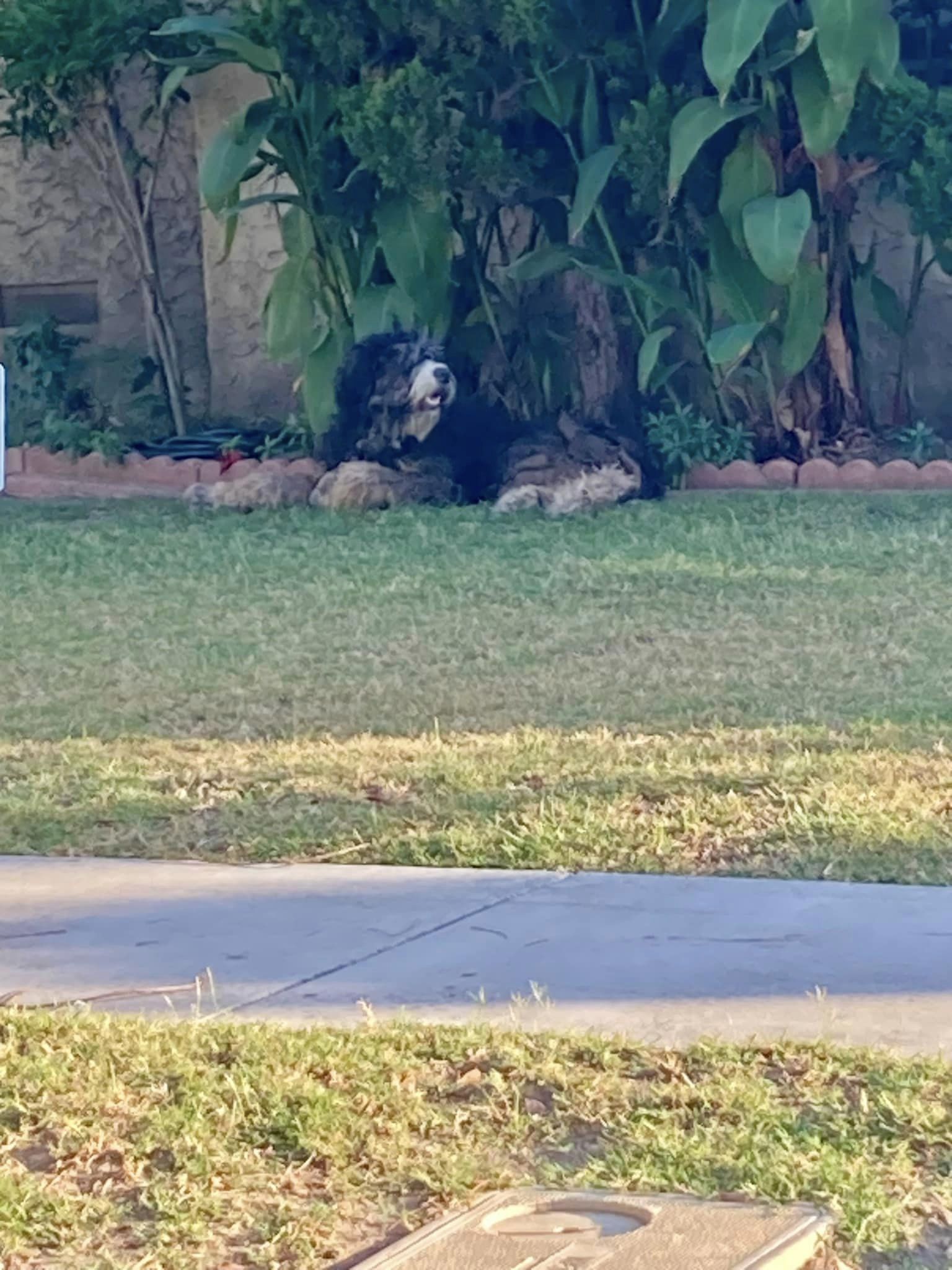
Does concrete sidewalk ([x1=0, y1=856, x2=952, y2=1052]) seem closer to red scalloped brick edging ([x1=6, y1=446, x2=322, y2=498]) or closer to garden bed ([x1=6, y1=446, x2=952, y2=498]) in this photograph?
garden bed ([x1=6, y1=446, x2=952, y2=498])

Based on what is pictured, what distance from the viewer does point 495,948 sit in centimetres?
466

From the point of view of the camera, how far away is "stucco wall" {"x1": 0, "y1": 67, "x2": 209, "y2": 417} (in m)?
16.0

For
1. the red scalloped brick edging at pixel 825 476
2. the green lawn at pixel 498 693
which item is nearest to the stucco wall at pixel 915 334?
the red scalloped brick edging at pixel 825 476

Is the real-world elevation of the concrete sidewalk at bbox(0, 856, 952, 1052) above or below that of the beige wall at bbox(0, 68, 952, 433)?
below

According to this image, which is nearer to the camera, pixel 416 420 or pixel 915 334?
pixel 416 420

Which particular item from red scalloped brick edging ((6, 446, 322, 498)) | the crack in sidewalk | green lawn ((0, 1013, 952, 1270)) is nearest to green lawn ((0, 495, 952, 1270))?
green lawn ((0, 1013, 952, 1270))

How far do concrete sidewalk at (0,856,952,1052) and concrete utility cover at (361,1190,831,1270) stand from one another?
75 cm

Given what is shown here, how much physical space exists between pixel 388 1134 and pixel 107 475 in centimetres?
1059

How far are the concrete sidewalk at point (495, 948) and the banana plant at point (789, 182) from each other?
23.1 ft

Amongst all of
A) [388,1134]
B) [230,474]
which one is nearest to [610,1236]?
[388,1134]

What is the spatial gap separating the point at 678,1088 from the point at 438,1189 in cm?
55

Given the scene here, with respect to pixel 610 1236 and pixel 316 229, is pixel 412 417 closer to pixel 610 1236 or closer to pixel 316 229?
pixel 316 229

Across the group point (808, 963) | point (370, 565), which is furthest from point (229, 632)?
point (808, 963)

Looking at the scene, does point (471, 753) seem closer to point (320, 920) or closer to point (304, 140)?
point (320, 920)
